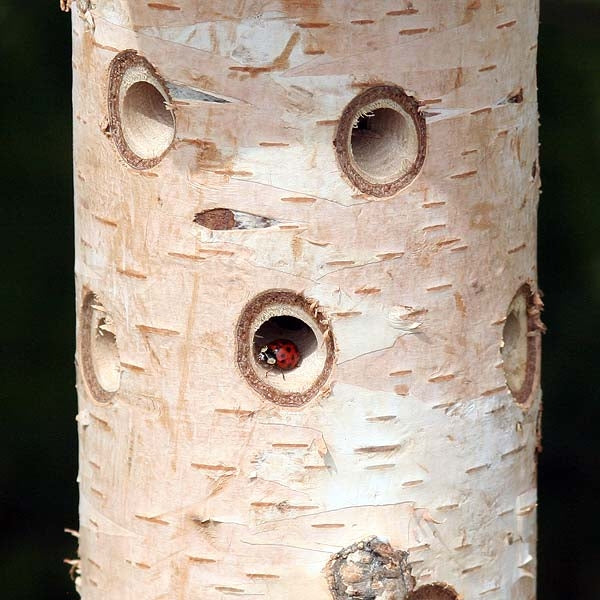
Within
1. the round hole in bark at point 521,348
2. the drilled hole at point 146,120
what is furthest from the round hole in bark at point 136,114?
the round hole in bark at point 521,348

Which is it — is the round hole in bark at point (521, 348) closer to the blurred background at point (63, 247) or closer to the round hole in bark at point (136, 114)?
the round hole in bark at point (136, 114)

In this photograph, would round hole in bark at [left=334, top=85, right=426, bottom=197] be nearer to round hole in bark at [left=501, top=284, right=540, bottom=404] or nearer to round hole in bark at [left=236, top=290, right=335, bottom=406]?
round hole in bark at [left=236, top=290, right=335, bottom=406]

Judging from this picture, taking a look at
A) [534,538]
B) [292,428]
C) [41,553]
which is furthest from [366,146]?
[41,553]

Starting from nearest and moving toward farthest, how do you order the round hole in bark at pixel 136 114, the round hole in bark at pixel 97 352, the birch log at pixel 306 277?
the birch log at pixel 306 277 → the round hole in bark at pixel 136 114 → the round hole in bark at pixel 97 352

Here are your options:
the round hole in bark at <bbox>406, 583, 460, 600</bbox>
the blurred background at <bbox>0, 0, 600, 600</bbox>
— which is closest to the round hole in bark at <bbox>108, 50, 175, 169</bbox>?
the round hole in bark at <bbox>406, 583, 460, 600</bbox>

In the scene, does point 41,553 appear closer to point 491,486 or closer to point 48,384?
point 48,384

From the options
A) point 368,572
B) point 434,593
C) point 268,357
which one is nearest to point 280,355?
point 268,357
